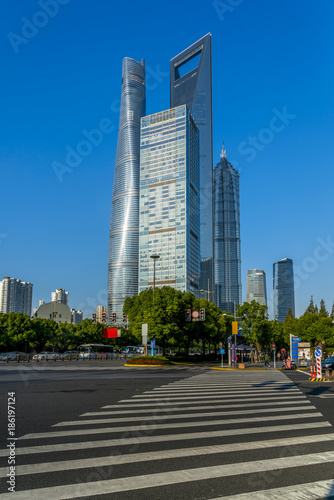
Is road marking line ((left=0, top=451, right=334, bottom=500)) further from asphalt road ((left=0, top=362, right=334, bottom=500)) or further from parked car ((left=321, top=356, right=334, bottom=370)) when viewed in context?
parked car ((left=321, top=356, right=334, bottom=370))

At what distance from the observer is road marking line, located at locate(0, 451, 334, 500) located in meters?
5.05

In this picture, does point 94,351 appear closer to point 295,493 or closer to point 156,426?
point 156,426

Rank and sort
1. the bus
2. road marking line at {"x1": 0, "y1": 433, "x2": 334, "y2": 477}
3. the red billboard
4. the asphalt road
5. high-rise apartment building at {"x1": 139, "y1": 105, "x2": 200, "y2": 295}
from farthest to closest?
high-rise apartment building at {"x1": 139, "y1": 105, "x2": 200, "y2": 295}
the red billboard
the bus
road marking line at {"x1": 0, "y1": 433, "x2": 334, "y2": 477}
the asphalt road

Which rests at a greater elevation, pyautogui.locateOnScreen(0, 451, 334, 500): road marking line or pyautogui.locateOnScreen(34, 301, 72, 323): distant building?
pyautogui.locateOnScreen(34, 301, 72, 323): distant building

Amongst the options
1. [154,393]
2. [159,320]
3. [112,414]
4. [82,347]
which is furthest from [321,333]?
[112,414]

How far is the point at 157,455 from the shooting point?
677 centimetres

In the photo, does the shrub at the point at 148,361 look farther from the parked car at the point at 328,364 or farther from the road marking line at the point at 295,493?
the road marking line at the point at 295,493

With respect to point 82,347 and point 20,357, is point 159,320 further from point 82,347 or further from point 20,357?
point 82,347

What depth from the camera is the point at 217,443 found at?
7.57 metres

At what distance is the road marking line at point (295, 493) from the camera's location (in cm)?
498

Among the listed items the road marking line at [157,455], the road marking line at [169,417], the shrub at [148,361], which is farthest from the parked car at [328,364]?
the road marking line at [157,455]

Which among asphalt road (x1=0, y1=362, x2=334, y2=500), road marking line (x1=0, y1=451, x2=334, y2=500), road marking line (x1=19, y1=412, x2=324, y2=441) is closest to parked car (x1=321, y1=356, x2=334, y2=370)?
asphalt road (x1=0, y1=362, x2=334, y2=500)

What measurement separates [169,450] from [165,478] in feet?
4.84

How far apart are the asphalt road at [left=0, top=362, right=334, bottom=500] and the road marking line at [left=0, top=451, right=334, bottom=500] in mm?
14
